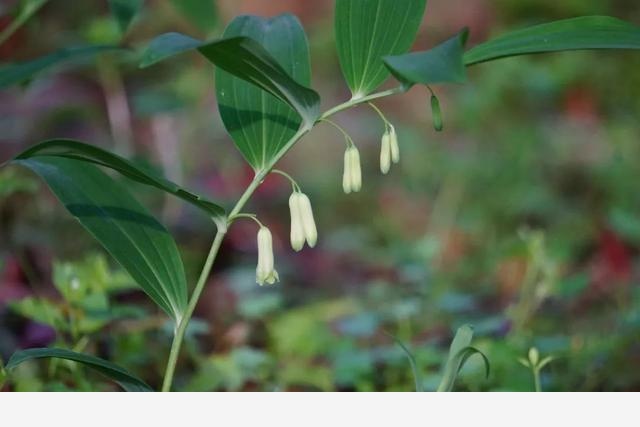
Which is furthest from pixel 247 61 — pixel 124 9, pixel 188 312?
pixel 124 9

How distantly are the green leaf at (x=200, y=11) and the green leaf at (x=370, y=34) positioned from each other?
56 centimetres

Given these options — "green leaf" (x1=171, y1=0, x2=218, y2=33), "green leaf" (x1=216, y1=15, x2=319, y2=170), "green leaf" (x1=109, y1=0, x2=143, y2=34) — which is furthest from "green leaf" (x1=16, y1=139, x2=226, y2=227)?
Answer: "green leaf" (x1=171, y1=0, x2=218, y2=33)

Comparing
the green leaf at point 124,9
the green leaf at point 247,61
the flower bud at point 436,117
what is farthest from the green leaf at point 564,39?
the green leaf at point 124,9

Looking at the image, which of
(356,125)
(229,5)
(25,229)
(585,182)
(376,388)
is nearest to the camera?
(376,388)

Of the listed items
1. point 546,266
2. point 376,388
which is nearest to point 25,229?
point 376,388

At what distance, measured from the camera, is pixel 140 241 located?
1228 millimetres

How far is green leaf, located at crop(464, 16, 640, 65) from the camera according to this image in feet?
3.48

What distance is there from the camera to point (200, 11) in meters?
1.72

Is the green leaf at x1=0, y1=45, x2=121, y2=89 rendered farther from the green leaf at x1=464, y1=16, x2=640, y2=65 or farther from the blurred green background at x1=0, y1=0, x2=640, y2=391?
the green leaf at x1=464, y1=16, x2=640, y2=65

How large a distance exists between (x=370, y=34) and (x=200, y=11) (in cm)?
59

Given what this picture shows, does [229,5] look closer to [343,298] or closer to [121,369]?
[343,298]

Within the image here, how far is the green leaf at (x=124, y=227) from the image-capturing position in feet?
3.90

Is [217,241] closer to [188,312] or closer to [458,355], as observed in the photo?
[188,312]
